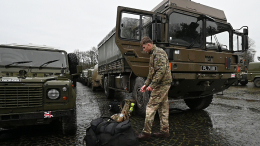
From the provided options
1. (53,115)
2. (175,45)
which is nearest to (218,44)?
(175,45)

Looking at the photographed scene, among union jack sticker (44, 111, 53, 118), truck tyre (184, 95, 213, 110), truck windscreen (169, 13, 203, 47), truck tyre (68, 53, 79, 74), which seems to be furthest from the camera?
truck tyre (184, 95, 213, 110)

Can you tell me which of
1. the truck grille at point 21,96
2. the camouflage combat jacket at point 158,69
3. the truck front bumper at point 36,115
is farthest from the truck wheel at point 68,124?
the camouflage combat jacket at point 158,69

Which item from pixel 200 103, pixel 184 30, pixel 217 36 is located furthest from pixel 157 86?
pixel 200 103

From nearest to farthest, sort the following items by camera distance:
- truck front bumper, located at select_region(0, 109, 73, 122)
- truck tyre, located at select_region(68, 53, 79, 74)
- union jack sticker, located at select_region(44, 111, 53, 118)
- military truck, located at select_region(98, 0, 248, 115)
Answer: truck front bumper, located at select_region(0, 109, 73, 122) → union jack sticker, located at select_region(44, 111, 53, 118) → military truck, located at select_region(98, 0, 248, 115) → truck tyre, located at select_region(68, 53, 79, 74)

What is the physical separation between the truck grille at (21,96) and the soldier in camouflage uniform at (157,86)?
1886 mm

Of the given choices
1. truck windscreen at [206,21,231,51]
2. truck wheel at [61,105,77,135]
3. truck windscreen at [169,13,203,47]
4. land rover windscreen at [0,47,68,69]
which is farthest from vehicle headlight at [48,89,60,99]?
truck windscreen at [206,21,231,51]

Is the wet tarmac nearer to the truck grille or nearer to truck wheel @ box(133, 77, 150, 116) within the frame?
truck wheel @ box(133, 77, 150, 116)

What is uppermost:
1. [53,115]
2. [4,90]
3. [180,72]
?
[180,72]

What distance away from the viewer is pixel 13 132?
13.3 ft

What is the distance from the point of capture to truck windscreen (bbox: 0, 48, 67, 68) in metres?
4.45

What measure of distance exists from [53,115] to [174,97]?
322cm

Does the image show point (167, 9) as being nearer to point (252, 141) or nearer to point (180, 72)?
point (180, 72)

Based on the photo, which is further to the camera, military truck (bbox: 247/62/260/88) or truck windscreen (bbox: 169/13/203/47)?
military truck (bbox: 247/62/260/88)

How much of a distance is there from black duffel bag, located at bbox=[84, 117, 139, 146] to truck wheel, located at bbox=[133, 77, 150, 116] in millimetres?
1980
